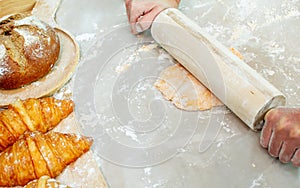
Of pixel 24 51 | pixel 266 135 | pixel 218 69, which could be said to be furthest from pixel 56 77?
pixel 266 135

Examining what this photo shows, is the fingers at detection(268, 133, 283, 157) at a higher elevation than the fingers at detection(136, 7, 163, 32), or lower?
lower

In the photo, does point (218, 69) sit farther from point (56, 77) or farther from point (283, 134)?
point (56, 77)

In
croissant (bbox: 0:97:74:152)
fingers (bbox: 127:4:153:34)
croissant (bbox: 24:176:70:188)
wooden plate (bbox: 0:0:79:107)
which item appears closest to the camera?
croissant (bbox: 24:176:70:188)

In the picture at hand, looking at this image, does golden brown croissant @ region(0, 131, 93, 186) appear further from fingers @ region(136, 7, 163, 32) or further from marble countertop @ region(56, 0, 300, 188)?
fingers @ region(136, 7, 163, 32)

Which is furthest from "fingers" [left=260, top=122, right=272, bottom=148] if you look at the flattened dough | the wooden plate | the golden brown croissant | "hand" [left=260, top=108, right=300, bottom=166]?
the wooden plate

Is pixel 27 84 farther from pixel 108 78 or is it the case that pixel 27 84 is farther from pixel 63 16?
pixel 63 16

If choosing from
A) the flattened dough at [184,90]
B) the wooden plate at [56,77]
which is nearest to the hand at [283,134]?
the flattened dough at [184,90]

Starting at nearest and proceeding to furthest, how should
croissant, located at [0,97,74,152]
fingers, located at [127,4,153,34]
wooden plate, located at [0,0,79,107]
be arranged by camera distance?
croissant, located at [0,97,74,152] < wooden plate, located at [0,0,79,107] < fingers, located at [127,4,153,34]
